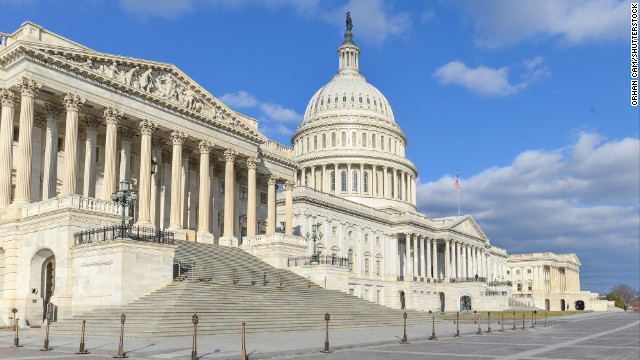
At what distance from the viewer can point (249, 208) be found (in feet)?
209

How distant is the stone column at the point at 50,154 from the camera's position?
4600 centimetres

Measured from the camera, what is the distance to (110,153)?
48375mm

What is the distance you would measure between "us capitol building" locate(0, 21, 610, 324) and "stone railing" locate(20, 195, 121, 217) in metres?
0.09

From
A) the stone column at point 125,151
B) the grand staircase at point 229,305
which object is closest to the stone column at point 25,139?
the stone column at point 125,151

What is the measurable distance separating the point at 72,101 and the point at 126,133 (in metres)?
8.66

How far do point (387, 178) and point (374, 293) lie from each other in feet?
112

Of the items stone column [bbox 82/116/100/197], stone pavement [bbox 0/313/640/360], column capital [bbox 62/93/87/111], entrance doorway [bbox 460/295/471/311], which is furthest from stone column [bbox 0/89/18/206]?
entrance doorway [bbox 460/295/471/311]

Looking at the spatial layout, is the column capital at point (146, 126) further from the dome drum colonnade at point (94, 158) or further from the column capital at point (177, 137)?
the column capital at point (177, 137)

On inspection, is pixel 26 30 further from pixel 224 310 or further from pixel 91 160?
pixel 224 310

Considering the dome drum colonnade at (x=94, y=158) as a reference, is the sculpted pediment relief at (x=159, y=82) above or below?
above

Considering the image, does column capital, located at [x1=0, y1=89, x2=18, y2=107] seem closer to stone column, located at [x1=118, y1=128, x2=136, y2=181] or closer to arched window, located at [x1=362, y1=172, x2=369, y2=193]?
stone column, located at [x1=118, y1=128, x2=136, y2=181]

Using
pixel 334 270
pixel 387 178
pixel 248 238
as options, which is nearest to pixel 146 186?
pixel 248 238

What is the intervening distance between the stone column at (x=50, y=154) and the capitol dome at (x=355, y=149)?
75274mm

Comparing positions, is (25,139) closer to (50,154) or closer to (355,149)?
(50,154)
